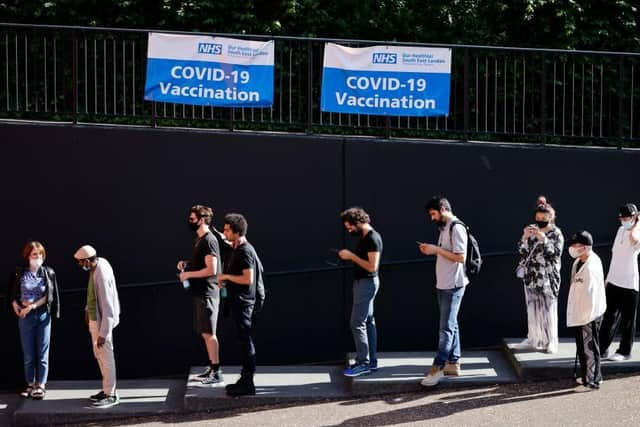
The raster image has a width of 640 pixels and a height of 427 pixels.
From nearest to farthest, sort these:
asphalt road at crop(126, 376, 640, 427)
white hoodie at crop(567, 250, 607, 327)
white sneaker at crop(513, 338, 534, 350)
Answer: asphalt road at crop(126, 376, 640, 427)
white hoodie at crop(567, 250, 607, 327)
white sneaker at crop(513, 338, 534, 350)

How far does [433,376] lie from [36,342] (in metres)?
4.12

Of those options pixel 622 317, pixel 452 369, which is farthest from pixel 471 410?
pixel 622 317

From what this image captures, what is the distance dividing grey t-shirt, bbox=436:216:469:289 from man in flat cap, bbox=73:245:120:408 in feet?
10.5

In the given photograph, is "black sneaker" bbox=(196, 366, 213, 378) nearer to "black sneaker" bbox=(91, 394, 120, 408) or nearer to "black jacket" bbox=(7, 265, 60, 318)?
"black sneaker" bbox=(91, 394, 120, 408)

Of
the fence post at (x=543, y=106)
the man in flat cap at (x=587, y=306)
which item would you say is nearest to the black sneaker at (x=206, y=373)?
the man in flat cap at (x=587, y=306)

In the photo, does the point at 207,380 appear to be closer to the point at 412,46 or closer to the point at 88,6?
the point at 412,46

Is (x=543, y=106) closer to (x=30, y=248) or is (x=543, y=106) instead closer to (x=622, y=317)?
(x=622, y=317)

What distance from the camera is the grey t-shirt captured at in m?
9.88

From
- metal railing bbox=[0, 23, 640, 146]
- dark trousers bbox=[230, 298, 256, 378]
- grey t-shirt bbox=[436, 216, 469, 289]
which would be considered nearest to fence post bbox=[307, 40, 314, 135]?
metal railing bbox=[0, 23, 640, 146]

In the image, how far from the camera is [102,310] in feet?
32.8

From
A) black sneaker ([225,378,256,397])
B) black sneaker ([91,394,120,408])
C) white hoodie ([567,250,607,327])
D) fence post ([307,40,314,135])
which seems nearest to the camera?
white hoodie ([567,250,607,327])

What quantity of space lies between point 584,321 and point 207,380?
149 inches

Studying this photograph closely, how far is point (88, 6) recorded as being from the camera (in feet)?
59.2

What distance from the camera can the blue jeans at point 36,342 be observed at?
10648mm
